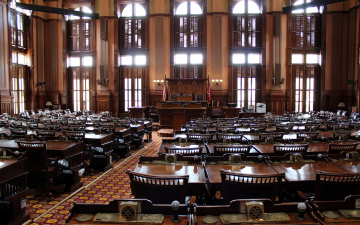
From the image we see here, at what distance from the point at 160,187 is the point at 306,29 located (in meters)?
20.9

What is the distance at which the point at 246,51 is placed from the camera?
20.1 m

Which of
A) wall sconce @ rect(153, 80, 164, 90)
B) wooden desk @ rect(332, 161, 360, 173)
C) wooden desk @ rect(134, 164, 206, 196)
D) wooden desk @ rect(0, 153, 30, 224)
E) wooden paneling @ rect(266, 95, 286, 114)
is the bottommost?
wooden desk @ rect(0, 153, 30, 224)

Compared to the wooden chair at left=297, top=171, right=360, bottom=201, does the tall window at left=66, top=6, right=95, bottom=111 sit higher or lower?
higher

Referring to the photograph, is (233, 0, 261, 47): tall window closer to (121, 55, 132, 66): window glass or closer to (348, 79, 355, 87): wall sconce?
(348, 79, 355, 87): wall sconce

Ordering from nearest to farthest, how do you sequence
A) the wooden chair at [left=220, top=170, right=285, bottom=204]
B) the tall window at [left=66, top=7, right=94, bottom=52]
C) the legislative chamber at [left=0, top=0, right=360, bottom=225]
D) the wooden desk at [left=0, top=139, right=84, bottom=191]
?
1. the wooden chair at [left=220, top=170, right=285, bottom=204]
2. the wooden desk at [left=0, top=139, right=84, bottom=191]
3. the legislative chamber at [left=0, top=0, right=360, bottom=225]
4. the tall window at [left=66, top=7, right=94, bottom=52]

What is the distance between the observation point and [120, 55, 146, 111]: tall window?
20.5m

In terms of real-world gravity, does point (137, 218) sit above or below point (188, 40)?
below

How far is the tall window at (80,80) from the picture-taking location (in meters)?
21.3

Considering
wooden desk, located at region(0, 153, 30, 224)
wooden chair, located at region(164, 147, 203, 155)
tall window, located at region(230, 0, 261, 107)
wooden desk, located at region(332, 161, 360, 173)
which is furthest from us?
tall window, located at region(230, 0, 261, 107)

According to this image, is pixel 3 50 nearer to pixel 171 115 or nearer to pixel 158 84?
pixel 158 84

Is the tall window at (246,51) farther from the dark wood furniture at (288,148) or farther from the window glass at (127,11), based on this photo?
the dark wood furniture at (288,148)

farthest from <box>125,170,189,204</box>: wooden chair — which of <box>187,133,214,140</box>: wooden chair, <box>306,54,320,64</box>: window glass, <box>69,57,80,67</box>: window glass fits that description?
<box>69,57,80,67</box>: window glass

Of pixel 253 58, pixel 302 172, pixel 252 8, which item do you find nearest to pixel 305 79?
pixel 253 58

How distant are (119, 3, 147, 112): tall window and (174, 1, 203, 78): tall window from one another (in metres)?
2.43
